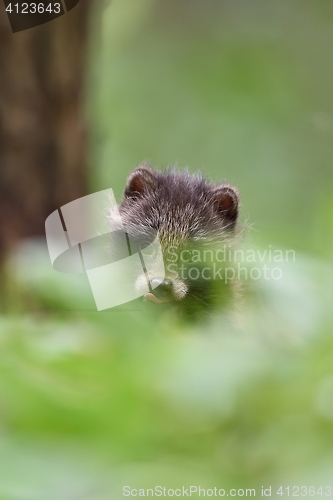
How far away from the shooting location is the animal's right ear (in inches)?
45.1

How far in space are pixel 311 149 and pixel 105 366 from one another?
0.84 metres

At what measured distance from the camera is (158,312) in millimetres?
659

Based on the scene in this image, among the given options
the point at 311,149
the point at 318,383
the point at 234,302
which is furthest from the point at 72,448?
the point at 311,149

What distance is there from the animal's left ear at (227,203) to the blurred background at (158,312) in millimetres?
65

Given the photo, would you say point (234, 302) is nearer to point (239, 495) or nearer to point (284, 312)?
point (284, 312)

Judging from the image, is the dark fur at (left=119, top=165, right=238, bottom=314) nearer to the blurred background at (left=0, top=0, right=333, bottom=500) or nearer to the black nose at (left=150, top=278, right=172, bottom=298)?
the blurred background at (left=0, top=0, right=333, bottom=500)

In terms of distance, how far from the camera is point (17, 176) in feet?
4.40

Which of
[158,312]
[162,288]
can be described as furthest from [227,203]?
[158,312]

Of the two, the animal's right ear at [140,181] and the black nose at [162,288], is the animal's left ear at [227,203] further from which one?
the black nose at [162,288]

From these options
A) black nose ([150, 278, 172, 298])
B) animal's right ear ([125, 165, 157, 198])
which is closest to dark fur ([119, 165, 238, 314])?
animal's right ear ([125, 165, 157, 198])

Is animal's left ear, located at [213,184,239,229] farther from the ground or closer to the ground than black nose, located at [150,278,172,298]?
farther from the ground

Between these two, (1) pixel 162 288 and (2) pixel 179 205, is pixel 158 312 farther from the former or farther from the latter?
(2) pixel 179 205

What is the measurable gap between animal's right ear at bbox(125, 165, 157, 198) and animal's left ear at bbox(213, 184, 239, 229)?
0.14 meters

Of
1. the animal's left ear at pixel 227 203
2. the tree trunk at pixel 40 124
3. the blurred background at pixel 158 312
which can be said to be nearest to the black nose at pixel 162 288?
the blurred background at pixel 158 312
